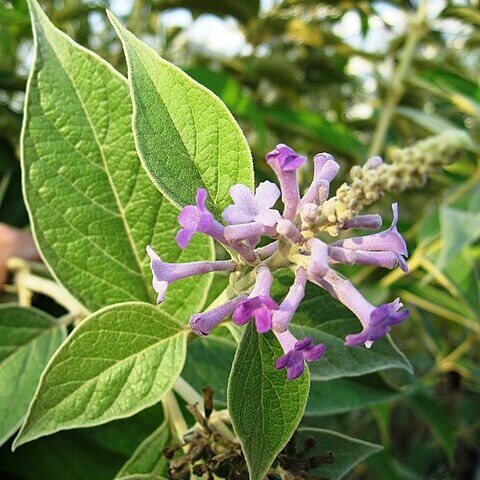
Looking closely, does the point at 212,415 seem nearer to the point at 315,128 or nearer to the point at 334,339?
the point at 334,339

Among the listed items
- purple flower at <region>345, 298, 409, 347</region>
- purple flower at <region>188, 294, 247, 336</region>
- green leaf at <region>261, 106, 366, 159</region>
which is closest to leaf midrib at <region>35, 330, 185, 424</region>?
purple flower at <region>188, 294, 247, 336</region>

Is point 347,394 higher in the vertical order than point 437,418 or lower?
higher

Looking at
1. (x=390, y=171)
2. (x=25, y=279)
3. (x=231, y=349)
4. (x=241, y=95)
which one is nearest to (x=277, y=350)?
(x=390, y=171)

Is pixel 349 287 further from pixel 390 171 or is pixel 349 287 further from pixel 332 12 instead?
pixel 332 12

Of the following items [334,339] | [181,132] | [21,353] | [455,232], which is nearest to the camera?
[181,132]

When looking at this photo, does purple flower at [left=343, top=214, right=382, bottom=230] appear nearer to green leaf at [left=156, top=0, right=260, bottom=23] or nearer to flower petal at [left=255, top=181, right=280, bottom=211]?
flower petal at [left=255, top=181, right=280, bottom=211]

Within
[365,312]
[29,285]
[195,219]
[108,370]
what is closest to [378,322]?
[365,312]

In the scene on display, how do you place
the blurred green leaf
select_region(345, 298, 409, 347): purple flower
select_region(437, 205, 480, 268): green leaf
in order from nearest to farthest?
select_region(345, 298, 409, 347): purple flower, select_region(437, 205, 480, 268): green leaf, the blurred green leaf
